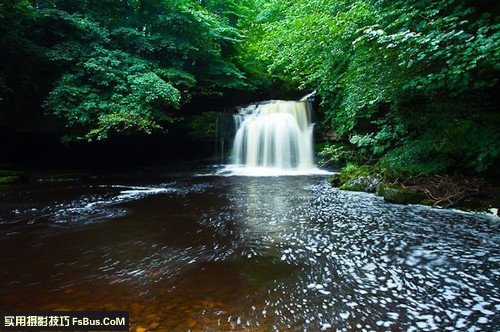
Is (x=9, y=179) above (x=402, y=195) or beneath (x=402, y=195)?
beneath

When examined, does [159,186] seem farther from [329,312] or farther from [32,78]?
[329,312]

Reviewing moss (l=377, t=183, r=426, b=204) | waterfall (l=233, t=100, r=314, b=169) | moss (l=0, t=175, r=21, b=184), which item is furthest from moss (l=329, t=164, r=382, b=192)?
moss (l=0, t=175, r=21, b=184)

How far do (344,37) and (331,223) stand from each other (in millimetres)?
5098

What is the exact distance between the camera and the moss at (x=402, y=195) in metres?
6.93

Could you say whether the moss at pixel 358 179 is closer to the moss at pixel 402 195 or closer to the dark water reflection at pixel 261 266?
the moss at pixel 402 195

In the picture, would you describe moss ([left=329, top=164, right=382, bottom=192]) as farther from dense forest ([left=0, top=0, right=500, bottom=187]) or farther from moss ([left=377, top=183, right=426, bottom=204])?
moss ([left=377, top=183, right=426, bottom=204])

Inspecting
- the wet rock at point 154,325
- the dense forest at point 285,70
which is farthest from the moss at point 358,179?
the wet rock at point 154,325

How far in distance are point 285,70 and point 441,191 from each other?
7.04m

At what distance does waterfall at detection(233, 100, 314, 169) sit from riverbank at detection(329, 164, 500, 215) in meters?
8.54

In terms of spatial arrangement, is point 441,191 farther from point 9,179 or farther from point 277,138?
point 9,179

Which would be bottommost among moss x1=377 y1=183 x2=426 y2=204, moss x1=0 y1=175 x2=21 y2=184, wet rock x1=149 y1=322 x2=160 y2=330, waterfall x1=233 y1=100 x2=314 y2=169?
wet rock x1=149 y1=322 x2=160 y2=330

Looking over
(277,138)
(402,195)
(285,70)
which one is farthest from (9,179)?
(402,195)

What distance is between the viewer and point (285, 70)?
11.3 metres

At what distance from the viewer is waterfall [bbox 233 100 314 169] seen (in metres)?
17.1
